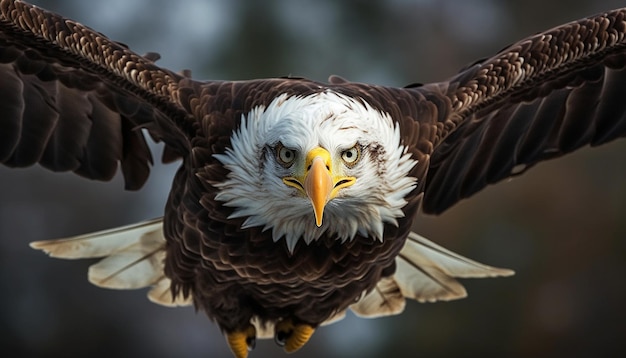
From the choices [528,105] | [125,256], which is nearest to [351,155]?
[528,105]

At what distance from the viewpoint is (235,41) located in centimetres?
792

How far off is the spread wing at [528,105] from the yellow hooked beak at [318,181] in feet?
2.19

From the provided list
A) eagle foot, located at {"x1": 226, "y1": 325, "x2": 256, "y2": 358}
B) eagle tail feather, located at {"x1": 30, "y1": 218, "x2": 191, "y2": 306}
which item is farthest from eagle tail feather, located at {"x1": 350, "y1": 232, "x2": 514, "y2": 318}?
eagle tail feather, located at {"x1": 30, "y1": 218, "x2": 191, "y2": 306}

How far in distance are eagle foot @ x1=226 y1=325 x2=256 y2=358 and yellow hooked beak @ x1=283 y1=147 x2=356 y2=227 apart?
1.23 meters

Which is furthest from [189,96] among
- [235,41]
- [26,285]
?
[26,285]

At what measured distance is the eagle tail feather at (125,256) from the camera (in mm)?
4680

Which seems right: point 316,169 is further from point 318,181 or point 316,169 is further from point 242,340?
point 242,340

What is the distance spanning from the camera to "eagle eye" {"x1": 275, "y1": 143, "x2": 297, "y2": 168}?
3271mm

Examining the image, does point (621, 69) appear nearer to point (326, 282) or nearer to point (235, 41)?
point (326, 282)

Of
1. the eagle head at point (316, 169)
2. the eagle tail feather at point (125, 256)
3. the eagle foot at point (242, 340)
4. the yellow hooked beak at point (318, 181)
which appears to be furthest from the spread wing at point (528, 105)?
the eagle tail feather at point (125, 256)

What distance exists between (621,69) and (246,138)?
1.55 m

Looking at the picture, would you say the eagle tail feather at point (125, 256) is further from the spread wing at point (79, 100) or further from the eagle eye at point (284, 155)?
the eagle eye at point (284, 155)

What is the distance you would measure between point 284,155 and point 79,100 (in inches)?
49.7

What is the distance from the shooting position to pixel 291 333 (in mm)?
4414
